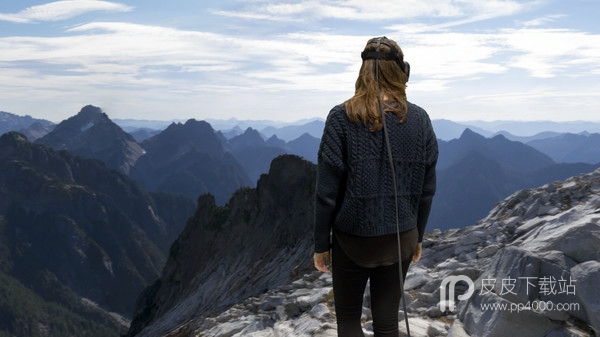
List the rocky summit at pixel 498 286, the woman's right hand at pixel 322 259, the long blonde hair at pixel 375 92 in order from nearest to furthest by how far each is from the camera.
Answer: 1. the long blonde hair at pixel 375 92
2. the woman's right hand at pixel 322 259
3. the rocky summit at pixel 498 286

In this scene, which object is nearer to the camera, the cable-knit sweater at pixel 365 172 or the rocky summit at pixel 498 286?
the cable-knit sweater at pixel 365 172

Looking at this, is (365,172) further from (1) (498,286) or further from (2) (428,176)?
(1) (498,286)

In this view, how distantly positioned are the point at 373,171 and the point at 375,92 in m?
0.86

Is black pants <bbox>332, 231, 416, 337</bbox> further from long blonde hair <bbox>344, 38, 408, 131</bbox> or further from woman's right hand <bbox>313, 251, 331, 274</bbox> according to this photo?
long blonde hair <bbox>344, 38, 408, 131</bbox>

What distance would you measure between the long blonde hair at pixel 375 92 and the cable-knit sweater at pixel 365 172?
9cm

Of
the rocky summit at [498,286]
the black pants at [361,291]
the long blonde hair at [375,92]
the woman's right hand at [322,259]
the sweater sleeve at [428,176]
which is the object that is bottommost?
the rocky summit at [498,286]

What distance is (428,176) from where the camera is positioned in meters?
5.41

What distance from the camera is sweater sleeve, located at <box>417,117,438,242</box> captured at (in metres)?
5.27

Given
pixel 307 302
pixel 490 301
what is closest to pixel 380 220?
pixel 490 301

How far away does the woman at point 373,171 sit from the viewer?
4.85 m

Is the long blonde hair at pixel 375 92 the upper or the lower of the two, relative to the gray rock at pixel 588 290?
upper

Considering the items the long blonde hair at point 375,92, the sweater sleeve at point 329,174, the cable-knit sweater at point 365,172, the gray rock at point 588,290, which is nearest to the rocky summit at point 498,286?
the gray rock at point 588,290

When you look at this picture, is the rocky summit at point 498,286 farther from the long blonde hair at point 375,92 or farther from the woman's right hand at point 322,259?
the long blonde hair at point 375,92

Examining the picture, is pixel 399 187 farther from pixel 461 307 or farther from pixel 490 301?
pixel 461 307
